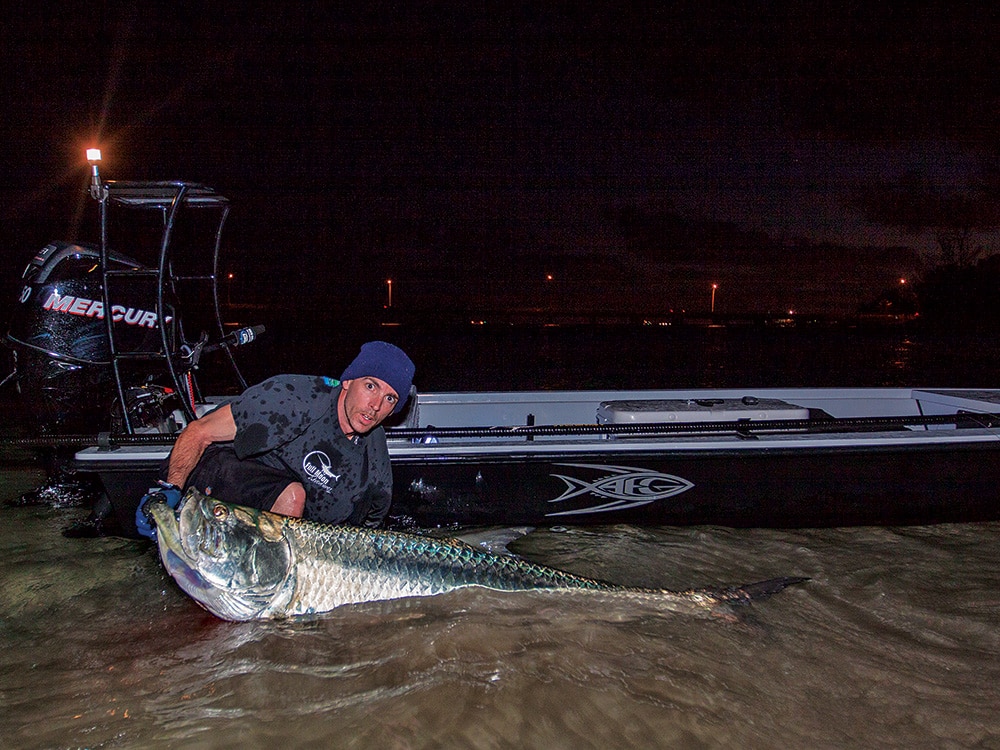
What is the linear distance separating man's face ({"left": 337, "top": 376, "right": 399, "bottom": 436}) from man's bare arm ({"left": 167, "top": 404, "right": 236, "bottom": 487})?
2.41 ft

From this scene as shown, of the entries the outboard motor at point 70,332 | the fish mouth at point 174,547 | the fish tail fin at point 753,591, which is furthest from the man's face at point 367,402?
the fish tail fin at point 753,591

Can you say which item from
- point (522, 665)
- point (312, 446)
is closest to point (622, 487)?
point (522, 665)

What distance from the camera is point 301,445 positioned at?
419 centimetres

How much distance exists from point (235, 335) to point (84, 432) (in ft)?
5.21

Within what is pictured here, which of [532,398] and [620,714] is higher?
[532,398]

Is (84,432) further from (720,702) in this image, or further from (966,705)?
(966,705)

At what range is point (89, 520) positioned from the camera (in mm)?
5695

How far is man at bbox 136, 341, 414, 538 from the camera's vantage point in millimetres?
4023

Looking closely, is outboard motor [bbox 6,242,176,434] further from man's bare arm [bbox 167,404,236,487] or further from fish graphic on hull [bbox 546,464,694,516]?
fish graphic on hull [bbox 546,464,694,516]

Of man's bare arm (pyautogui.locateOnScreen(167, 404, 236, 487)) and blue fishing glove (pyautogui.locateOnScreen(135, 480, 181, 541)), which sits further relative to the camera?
man's bare arm (pyautogui.locateOnScreen(167, 404, 236, 487))

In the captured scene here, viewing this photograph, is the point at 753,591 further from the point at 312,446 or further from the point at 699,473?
the point at 312,446

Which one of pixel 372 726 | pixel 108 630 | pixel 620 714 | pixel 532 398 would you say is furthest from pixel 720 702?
pixel 532 398

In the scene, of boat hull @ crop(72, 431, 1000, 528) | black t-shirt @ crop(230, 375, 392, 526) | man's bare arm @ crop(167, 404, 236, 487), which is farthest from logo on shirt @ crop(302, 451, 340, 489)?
boat hull @ crop(72, 431, 1000, 528)

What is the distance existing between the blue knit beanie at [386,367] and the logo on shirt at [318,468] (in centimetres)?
54
